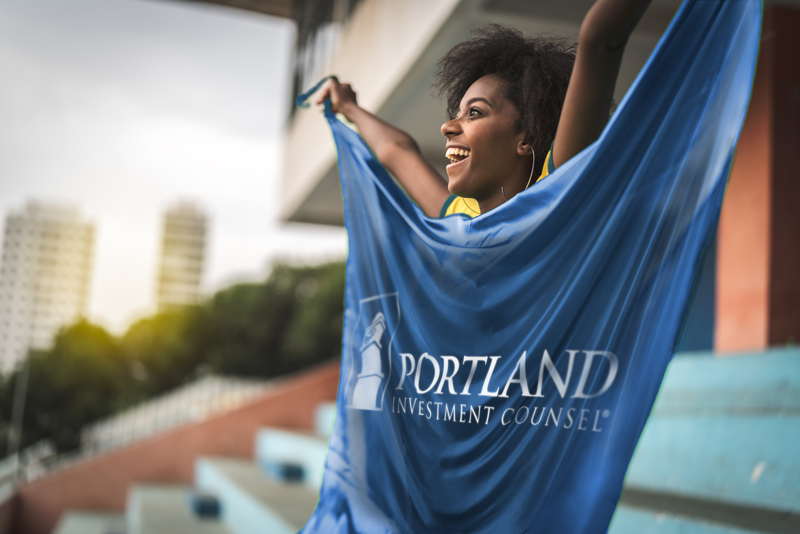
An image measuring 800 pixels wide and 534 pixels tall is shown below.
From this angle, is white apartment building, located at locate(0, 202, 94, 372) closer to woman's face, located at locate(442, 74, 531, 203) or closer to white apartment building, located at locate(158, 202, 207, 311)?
woman's face, located at locate(442, 74, 531, 203)

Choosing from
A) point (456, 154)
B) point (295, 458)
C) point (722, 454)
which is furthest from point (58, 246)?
point (456, 154)

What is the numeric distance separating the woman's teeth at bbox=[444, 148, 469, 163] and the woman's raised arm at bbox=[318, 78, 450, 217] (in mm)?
185

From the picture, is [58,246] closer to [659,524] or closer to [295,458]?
[295,458]

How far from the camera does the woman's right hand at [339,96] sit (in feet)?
6.07

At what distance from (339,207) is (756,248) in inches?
184

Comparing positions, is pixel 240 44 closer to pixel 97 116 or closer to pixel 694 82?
pixel 97 116

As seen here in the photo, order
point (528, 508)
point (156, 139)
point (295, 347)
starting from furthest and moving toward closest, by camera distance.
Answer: point (156, 139)
point (295, 347)
point (528, 508)

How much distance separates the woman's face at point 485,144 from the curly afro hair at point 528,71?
0.07 ft

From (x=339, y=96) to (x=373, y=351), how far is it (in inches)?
30.4

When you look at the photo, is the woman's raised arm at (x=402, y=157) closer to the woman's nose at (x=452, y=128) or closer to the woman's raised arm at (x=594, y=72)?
the woman's nose at (x=452, y=128)

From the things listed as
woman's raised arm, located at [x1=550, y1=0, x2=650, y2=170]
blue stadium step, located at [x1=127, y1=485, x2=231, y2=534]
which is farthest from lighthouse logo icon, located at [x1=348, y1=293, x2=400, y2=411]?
blue stadium step, located at [x1=127, y1=485, x2=231, y2=534]

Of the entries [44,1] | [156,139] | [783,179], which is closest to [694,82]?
[783,179]

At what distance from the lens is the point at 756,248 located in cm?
305

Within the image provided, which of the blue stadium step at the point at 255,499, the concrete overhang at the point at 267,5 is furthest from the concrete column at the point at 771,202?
the concrete overhang at the point at 267,5
